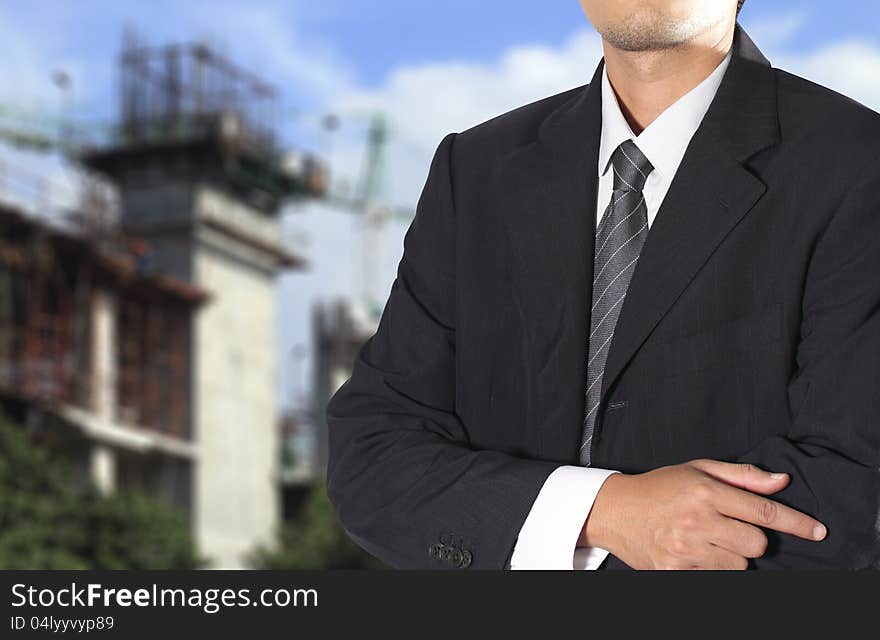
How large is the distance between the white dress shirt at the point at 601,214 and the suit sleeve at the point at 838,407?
1.01ft

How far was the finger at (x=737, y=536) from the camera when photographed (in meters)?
2.56

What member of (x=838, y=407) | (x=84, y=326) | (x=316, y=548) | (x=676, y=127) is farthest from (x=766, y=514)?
(x=84, y=326)

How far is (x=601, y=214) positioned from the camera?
304 centimetres

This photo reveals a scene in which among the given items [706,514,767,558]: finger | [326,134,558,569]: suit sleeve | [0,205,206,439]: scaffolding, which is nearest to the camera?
[706,514,767,558]: finger

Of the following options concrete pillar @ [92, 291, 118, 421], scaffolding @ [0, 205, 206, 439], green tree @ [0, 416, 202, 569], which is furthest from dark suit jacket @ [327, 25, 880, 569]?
concrete pillar @ [92, 291, 118, 421]

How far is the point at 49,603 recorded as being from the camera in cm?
246

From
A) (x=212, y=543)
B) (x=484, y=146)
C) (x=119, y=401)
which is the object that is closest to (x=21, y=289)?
(x=119, y=401)

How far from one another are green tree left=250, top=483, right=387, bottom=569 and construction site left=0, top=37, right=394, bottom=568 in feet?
8.51

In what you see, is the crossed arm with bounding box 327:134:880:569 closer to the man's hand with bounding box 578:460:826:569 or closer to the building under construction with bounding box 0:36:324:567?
the man's hand with bounding box 578:460:826:569

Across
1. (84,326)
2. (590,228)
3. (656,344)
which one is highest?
(590,228)

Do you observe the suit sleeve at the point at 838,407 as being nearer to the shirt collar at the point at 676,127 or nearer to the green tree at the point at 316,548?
the shirt collar at the point at 676,127

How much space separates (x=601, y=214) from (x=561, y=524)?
68cm

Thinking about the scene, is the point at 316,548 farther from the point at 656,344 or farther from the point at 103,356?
the point at 656,344

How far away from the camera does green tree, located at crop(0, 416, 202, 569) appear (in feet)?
123
